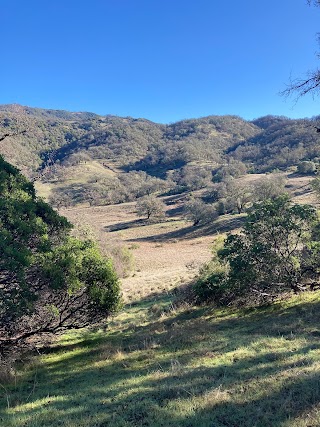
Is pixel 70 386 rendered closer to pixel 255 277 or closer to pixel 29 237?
pixel 29 237

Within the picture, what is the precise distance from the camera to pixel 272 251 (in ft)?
47.3

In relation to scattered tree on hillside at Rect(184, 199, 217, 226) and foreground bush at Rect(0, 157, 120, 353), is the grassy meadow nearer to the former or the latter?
foreground bush at Rect(0, 157, 120, 353)

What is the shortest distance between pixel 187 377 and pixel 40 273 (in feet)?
19.4

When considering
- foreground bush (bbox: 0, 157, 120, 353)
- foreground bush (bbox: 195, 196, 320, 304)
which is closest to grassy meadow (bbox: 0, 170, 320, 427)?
foreground bush (bbox: 195, 196, 320, 304)

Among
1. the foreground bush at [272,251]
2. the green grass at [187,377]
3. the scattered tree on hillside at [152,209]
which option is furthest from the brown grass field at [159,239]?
the green grass at [187,377]

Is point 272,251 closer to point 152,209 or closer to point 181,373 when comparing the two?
point 181,373

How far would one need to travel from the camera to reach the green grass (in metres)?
5.66

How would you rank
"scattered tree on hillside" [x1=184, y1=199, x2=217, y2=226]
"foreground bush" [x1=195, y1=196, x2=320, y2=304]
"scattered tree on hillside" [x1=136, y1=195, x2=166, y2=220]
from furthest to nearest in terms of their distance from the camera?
"scattered tree on hillside" [x1=136, y1=195, x2=166, y2=220]
"scattered tree on hillside" [x1=184, y1=199, x2=217, y2=226]
"foreground bush" [x1=195, y1=196, x2=320, y2=304]

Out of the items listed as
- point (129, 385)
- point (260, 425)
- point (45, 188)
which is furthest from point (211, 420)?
point (45, 188)

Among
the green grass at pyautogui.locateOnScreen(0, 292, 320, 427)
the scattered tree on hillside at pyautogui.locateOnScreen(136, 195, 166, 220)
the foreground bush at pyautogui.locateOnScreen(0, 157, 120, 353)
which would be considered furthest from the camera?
the scattered tree on hillside at pyautogui.locateOnScreen(136, 195, 166, 220)

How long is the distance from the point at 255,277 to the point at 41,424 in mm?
10233

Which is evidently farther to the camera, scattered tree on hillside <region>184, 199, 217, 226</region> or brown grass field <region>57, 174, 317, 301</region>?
scattered tree on hillside <region>184, 199, 217, 226</region>

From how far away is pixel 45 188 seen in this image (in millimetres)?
150625

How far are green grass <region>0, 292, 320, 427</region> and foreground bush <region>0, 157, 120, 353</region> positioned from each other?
1437 mm
